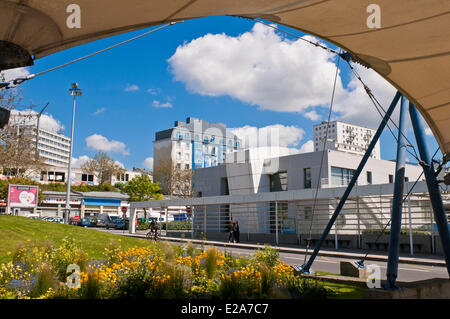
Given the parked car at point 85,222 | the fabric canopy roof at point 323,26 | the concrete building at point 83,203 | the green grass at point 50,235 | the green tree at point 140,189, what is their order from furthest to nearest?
the concrete building at point 83,203, the green tree at point 140,189, the parked car at point 85,222, the green grass at point 50,235, the fabric canopy roof at point 323,26

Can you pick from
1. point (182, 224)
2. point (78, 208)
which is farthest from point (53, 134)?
point (182, 224)

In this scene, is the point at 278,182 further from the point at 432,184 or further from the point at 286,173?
the point at 432,184

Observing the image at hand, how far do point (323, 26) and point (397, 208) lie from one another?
173 inches

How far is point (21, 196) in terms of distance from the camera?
34.3 m

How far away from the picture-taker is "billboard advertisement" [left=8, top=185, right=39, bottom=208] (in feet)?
110

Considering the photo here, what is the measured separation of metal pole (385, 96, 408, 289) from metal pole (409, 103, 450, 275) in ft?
1.61

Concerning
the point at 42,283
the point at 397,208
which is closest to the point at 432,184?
the point at 397,208

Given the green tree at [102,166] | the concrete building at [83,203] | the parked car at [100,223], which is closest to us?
the parked car at [100,223]

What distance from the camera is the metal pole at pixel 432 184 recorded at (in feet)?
27.2

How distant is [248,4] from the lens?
5504 millimetres

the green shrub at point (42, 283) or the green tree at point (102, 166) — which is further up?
the green tree at point (102, 166)

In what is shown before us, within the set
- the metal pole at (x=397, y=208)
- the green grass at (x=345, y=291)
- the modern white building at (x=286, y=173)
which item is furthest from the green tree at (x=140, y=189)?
the metal pole at (x=397, y=208)

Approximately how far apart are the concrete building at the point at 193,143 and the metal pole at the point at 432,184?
343ft

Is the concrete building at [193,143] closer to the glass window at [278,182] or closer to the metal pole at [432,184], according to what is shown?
the glass window at [278,182]
